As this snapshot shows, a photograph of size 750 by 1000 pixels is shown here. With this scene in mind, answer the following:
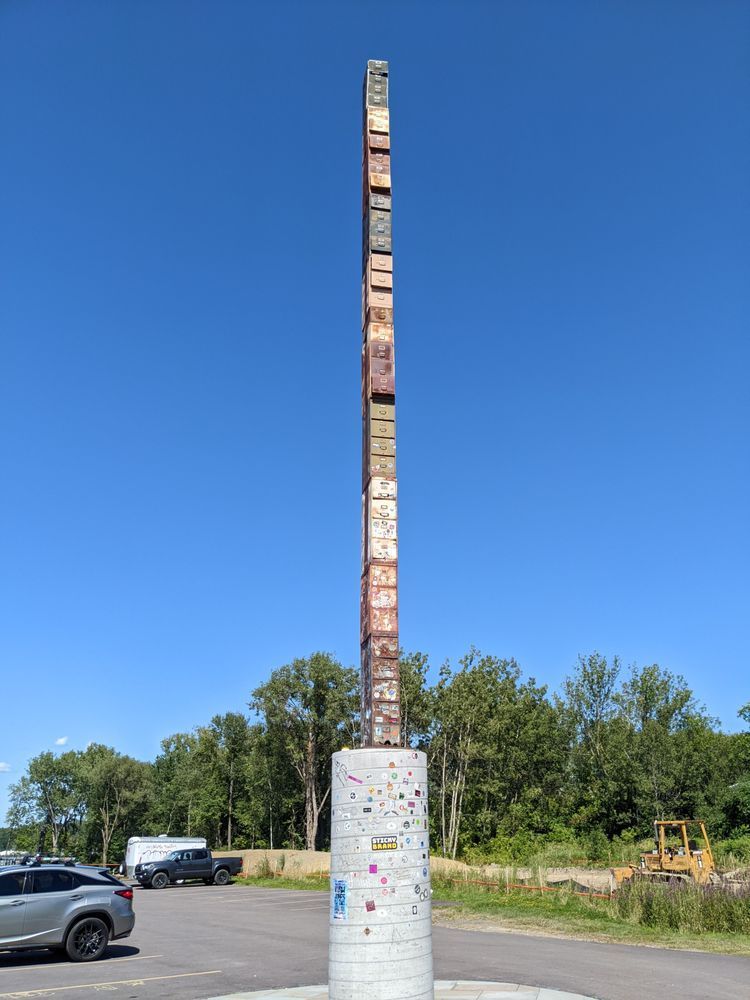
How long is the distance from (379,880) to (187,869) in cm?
3377

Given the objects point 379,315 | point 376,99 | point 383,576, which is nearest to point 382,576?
point 383,576

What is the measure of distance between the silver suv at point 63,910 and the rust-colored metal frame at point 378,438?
836 cm

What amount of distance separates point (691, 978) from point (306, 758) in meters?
46.1

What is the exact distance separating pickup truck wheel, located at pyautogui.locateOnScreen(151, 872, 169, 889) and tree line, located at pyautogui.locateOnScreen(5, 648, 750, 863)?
16805mm

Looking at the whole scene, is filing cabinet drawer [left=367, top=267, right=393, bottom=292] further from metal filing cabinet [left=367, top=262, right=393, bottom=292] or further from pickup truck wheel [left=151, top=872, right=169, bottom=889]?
pickup truck wheel [left=151, top=872, right=169, bottom=889]

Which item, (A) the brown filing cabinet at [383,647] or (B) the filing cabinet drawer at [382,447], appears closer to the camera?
(A) the brown filing cabinet at [383,647]

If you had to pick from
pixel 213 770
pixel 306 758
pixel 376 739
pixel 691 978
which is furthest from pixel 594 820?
pixel 376 739

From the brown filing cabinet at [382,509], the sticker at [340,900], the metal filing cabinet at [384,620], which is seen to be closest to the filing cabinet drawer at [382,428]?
the brown filing cabinet at [382,509]

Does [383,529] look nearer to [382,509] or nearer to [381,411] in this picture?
[382,509]

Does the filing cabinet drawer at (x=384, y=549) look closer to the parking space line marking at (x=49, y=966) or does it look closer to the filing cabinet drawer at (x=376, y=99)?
the filing cabinet drawer at (x=376, y=99)

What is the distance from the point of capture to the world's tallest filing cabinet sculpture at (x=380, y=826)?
22.2 ft

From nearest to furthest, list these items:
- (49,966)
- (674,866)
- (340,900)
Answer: (340,900) < (49,966) < (674,866)

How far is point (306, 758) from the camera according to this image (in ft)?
181

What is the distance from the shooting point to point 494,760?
172ft
